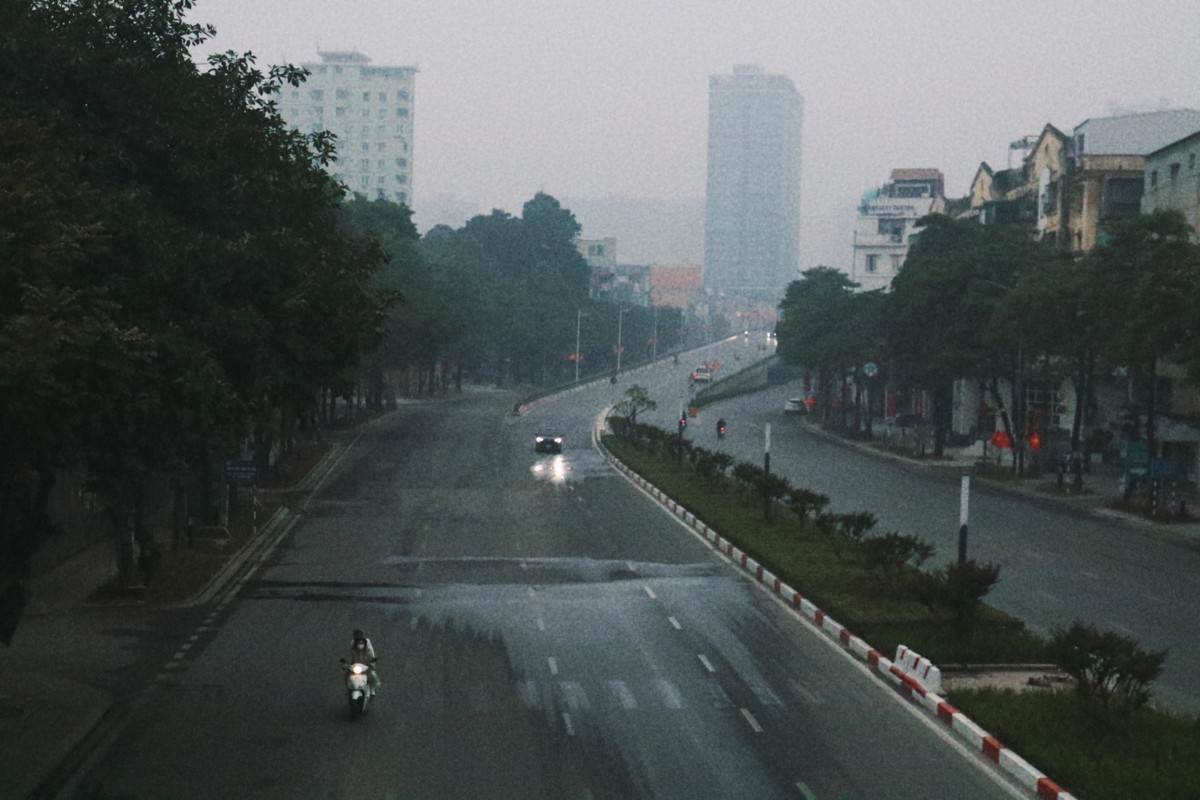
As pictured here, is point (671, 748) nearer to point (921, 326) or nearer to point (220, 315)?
point (220, 315)

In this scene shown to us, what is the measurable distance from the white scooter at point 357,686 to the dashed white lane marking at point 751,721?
16.6 ft

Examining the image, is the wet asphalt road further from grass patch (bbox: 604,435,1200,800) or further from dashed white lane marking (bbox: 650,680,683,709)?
grass patch (bbox: 604,435,1200,800)

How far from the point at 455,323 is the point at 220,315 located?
89116 millimetres

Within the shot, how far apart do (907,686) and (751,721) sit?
3.61 m

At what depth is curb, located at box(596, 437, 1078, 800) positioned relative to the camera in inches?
685

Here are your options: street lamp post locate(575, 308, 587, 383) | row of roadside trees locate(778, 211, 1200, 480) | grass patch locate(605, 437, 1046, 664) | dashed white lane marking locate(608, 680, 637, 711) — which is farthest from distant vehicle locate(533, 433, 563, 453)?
street lamp post locate(575, 308, 587, 383)

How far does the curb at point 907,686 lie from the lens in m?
17.4

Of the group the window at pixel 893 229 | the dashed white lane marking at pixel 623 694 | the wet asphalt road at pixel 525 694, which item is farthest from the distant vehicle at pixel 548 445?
the window at pixel 893 229

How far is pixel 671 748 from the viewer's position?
1873 centimetres

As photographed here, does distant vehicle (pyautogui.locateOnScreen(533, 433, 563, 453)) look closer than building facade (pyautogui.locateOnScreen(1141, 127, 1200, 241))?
No

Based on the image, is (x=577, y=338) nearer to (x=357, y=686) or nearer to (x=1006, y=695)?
(x=1006, y=695)

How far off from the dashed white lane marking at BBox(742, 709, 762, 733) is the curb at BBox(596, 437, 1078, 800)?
2.58 meters

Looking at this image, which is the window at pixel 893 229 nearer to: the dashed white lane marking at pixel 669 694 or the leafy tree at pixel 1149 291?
the leafy tree at pixel 1149 291

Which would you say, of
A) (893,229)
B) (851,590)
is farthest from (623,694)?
(893,229)
